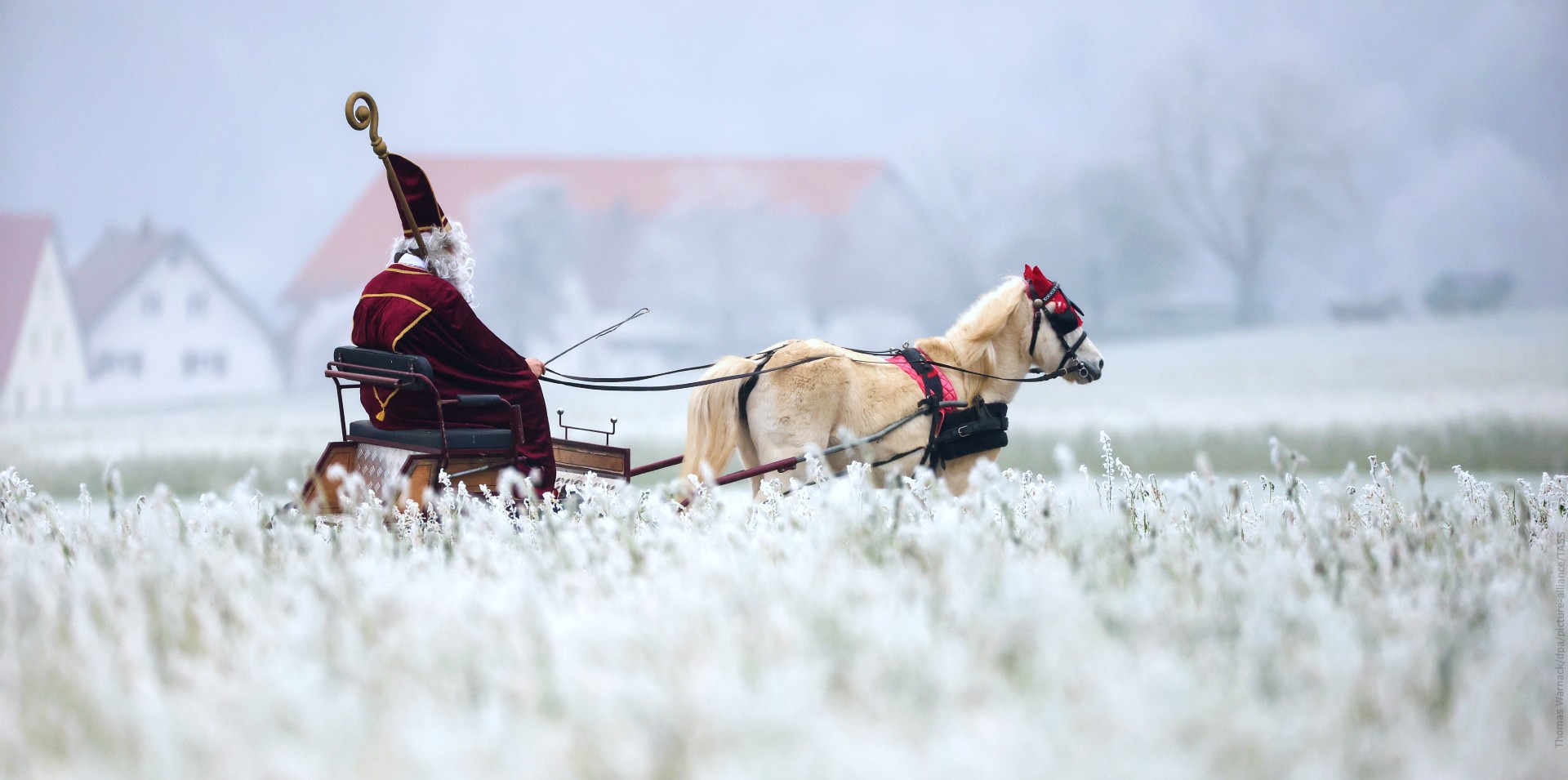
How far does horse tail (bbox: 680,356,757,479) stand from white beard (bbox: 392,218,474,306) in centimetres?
124

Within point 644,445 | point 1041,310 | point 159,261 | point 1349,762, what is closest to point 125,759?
point 1349,762

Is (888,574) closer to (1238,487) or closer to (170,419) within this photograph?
(1238,487)

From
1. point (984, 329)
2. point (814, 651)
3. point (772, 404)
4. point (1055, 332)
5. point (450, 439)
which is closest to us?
point (814, 651)

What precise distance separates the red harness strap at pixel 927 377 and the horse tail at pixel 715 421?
2.70 ft

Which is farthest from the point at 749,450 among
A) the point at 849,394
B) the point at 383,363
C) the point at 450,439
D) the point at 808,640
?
the point at 808,640

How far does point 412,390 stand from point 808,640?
2741 mm

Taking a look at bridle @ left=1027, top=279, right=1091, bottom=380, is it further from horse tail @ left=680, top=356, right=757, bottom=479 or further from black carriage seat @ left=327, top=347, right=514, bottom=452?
black carriage seat @ left=327, top=347, right=514, bottom=452

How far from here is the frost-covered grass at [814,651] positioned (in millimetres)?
1848

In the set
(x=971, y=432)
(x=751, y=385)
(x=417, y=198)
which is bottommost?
(x=971, y=432)

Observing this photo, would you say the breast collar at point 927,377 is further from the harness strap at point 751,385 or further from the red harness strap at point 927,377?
the harness strap at point 751,385

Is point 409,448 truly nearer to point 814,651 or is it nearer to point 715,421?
point 715,421

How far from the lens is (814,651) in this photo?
2.28 meters

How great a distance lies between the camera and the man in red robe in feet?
14.5

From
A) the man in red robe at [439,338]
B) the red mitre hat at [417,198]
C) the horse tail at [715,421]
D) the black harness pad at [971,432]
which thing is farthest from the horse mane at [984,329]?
the red mitre hat at [417,198]
